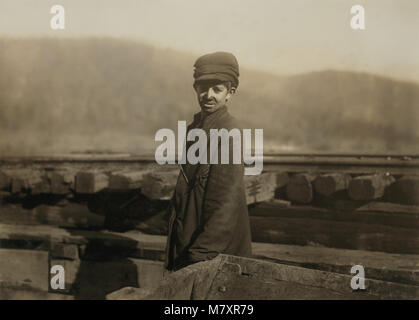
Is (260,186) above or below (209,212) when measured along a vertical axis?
above

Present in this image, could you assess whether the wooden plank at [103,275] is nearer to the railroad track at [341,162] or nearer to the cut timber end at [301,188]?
the railroad track at [341,162]

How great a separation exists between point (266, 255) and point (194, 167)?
1782 mm

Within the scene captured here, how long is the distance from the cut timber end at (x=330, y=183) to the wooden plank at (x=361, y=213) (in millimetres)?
296

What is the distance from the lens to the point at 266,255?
5152mm

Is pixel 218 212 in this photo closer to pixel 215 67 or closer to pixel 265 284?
pixel 265 284

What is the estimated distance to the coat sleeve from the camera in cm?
350

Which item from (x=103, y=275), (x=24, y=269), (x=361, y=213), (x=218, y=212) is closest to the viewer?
(x=218, y=212)

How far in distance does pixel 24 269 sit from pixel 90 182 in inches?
59.6

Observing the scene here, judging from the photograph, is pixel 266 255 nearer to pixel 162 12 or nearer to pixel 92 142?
pixel 162 12

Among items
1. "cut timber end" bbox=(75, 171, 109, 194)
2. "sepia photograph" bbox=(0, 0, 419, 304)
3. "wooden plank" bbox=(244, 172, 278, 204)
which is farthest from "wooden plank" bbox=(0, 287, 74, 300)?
"wooden plank" bbox=(244, 172, 278, 204)

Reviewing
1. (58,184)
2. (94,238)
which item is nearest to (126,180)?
(94,238)

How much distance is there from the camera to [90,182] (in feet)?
17.9
